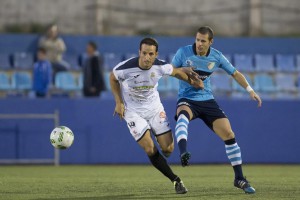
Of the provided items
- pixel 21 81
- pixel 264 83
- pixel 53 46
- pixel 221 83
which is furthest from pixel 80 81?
pixel 264 83

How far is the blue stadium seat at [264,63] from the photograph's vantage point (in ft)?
75.0

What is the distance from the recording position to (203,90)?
11.3 metres

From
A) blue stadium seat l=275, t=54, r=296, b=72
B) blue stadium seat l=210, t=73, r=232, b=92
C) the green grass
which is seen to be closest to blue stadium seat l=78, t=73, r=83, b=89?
blue stadium seat l=210, t=73, r=232, b=92

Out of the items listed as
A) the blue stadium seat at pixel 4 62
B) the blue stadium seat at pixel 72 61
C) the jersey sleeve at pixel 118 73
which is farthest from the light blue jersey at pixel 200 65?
the blue stadium seat at pixel 4 62

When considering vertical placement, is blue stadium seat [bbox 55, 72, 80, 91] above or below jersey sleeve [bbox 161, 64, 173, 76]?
below

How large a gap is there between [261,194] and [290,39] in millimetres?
14139

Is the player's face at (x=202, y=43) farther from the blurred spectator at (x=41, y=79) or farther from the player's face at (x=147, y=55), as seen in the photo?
the blurred spectator at (x=41, y=79)

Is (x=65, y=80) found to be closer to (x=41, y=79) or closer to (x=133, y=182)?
(x=41, y=79)

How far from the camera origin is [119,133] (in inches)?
710

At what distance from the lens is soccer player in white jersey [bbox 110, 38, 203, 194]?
34.8 feet

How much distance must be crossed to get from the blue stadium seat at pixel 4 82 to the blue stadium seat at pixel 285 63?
24.2 ft

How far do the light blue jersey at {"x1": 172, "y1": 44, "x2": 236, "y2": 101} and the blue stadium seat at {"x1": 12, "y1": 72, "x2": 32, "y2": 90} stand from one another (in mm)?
10074

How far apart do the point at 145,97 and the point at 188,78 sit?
2.05ft

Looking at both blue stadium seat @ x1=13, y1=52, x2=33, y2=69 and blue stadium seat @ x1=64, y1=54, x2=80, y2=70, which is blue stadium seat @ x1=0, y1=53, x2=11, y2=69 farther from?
blue stadium seat @ x1=64, y1=54, x2=80, y2=70
